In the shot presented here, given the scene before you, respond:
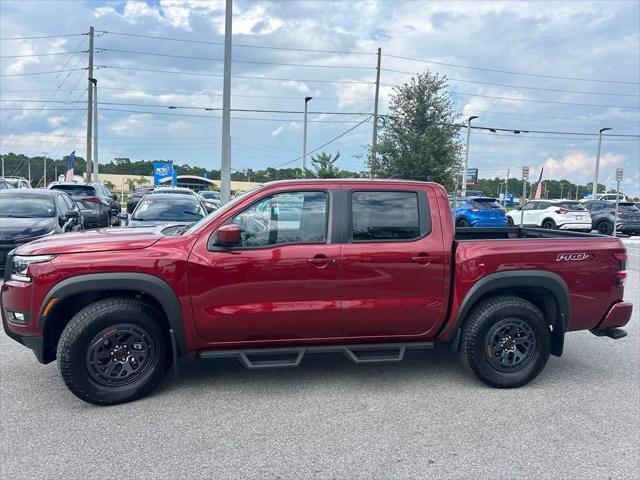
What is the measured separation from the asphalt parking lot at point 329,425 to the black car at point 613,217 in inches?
805

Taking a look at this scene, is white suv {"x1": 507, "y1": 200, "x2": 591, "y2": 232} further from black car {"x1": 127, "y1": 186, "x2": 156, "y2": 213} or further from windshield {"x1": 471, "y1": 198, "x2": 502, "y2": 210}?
black car {"x1": 127, "y1": 186, "x2": 156, "y2": 213}

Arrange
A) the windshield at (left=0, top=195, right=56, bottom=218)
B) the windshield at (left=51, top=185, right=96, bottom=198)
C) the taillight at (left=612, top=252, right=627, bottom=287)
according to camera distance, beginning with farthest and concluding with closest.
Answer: the windshield at (left=51, top=185, right=96, bottom=198) → the windshield at (left=0, top=195, right=56, bottom=218) → the taillight at (left=612, top=252, right=627, bottom=287)

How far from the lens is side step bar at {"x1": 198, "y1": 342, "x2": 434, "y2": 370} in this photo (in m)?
4.16

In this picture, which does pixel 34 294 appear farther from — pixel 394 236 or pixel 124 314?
pixel 394 236

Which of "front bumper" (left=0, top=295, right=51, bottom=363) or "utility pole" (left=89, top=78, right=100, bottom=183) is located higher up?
"utility pole" (left=89, top=78, right=100, bottom=183)

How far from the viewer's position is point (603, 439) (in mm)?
3607

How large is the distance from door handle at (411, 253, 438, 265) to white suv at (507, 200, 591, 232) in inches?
718

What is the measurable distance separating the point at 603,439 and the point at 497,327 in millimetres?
1168

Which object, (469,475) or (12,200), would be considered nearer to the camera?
(469,475)

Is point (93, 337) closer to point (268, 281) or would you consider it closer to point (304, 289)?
point (268, 281)

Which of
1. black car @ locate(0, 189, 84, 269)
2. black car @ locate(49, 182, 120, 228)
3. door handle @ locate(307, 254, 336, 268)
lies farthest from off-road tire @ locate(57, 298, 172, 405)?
black car @ locate(49, 182, 120, 228)

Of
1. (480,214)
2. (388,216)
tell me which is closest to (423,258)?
(388,216)

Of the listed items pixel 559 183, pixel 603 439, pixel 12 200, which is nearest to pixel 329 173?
pixel 12 200

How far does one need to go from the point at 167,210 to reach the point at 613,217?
2019 centimetres
